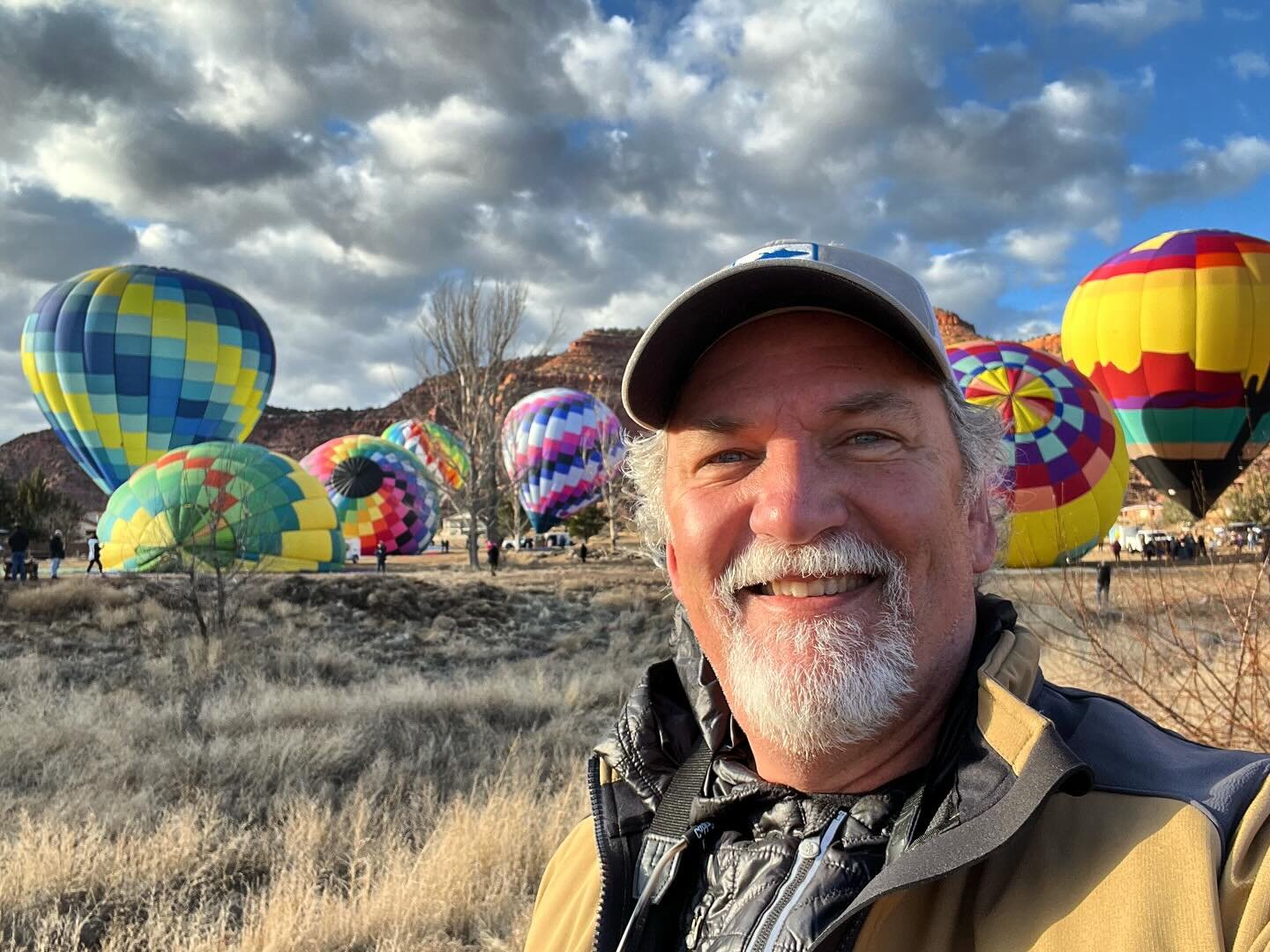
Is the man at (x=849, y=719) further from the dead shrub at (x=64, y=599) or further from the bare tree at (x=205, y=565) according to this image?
the dead shrub at (x=64, y=599)

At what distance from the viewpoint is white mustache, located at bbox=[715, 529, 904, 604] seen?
144 centimetres

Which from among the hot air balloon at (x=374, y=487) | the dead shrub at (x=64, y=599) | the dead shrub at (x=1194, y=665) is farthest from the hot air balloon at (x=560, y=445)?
the dead shrub at (x=1194, y=665)

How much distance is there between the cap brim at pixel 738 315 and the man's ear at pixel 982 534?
0.78 feet

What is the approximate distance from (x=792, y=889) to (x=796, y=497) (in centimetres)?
57

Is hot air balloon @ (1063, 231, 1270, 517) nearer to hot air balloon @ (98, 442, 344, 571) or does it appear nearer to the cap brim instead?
hot air balloon @ (98, 442, 344, 571)

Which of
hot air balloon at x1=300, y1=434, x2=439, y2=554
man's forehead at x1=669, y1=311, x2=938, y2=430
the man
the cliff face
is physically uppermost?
the cliff face

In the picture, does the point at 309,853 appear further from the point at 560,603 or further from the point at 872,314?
the point at 560,603

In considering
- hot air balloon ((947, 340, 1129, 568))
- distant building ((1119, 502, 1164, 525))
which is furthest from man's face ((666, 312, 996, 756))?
distant building ((1119, 502, 1164, 525))

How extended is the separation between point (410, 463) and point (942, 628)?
28.4 meters

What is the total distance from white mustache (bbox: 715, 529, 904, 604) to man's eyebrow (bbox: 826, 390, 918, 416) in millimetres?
203

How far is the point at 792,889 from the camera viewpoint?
1.30 meters

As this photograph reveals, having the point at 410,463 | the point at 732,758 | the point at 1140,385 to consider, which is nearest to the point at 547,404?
the point at 410,463

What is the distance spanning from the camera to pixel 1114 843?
1026mm

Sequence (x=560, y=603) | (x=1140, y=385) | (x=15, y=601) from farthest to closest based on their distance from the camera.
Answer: (x=1140, y=385)
(x=560, y=603)
(x=15, y=601)
